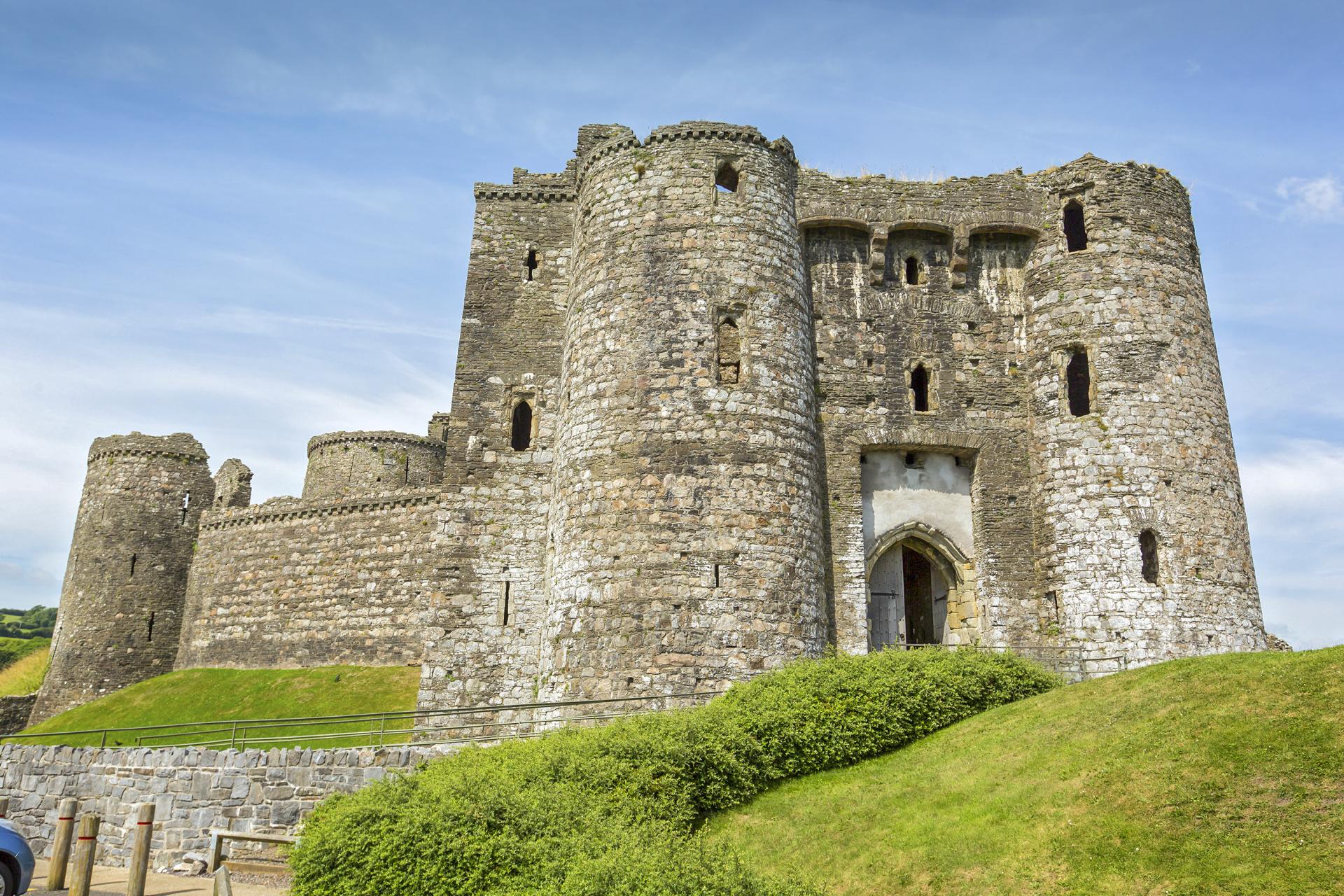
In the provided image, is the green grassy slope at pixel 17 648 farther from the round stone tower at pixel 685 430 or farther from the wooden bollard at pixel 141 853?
the wooden bollard at pixel 141 853

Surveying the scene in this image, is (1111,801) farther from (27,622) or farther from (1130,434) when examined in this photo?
(27,622)

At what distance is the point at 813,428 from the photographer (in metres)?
21.8

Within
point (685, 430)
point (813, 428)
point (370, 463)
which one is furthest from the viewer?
point (370, 463)

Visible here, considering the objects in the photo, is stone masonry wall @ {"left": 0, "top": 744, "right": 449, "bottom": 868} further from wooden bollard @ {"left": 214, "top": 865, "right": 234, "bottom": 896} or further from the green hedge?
wooden bollard @ {"left": 214, "top": 865, "right": 234, "bottom": 896}

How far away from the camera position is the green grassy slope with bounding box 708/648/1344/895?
9.98 metres

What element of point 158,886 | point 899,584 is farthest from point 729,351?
point 158,886

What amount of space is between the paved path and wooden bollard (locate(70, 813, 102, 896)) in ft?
5.61

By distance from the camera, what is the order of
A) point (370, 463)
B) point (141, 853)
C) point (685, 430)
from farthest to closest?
point (370, 463)
point (685, 430)
point (141, 853)

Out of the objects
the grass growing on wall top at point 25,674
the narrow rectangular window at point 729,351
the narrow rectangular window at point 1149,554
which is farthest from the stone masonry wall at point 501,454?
the grass growing on wall top at point 25,674

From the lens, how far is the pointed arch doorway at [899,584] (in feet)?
74.9

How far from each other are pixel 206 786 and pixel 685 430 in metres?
11.1

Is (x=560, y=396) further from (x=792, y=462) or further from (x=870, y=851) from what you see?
(x=870, y=851)

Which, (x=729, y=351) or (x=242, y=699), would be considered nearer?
(x=729, y=351)

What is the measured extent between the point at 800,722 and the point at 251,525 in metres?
27.6
